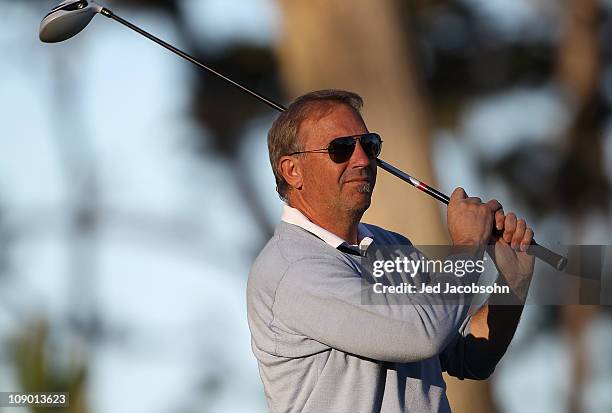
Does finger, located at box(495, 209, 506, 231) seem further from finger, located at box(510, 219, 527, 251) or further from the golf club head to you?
the golf club head

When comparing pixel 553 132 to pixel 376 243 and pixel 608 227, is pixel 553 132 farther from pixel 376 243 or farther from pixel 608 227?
pixel 376 243

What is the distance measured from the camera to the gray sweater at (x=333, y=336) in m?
2.46

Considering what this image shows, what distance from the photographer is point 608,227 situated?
951cm

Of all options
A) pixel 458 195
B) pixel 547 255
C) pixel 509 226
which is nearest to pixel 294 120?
pixel 458 195

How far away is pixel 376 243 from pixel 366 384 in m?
0.37

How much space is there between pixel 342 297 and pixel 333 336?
7 centimetres

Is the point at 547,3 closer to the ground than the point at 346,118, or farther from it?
farther from it

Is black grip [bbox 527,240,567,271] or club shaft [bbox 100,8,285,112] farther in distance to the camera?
club shaft [bbox 100,8,285,112]

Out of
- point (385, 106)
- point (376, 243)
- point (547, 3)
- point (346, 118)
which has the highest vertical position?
point (547, 3)

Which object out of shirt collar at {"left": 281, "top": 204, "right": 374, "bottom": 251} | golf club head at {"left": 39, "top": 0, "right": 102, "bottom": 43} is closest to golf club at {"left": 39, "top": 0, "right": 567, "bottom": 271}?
golf club head at {"left": 39, "top": 0, "right": 102, "bottom": 43}

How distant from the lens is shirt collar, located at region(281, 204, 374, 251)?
105 inches

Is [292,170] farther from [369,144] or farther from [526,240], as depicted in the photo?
[526,240]

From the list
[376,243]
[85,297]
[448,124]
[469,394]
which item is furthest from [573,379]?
[376,243]

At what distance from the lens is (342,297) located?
2.50 meters
